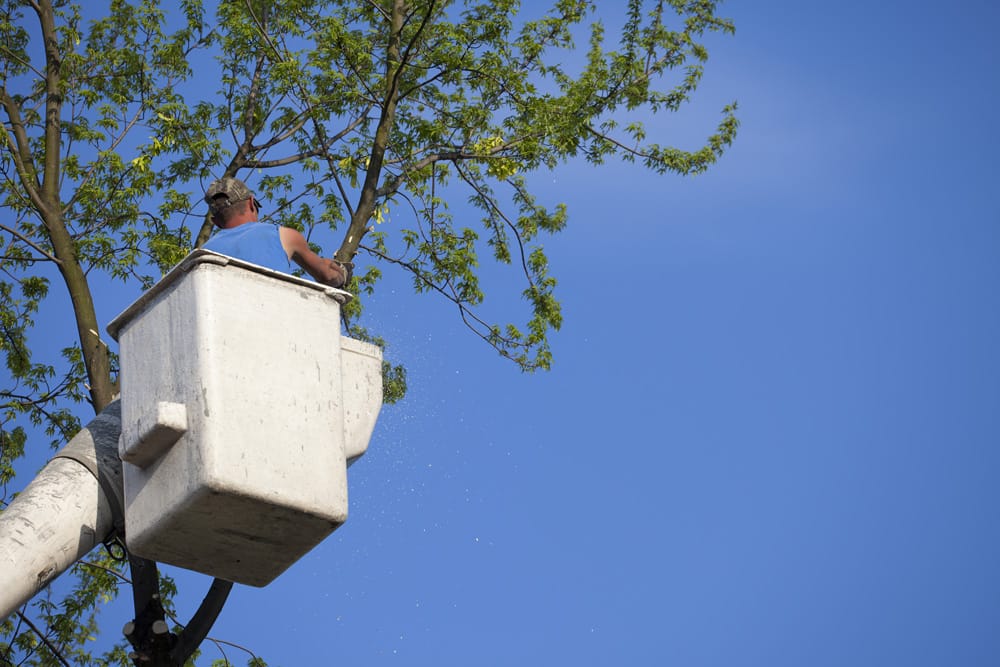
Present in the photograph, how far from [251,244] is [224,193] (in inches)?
20.3

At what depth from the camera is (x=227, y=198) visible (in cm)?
719

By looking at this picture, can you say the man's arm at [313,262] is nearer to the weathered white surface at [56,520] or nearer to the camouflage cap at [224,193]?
the camouflage cap at [224,193]

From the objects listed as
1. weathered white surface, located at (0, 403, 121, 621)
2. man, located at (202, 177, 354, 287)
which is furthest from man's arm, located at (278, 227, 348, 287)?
weathered white surface, located at (0, 403, 121, 621)

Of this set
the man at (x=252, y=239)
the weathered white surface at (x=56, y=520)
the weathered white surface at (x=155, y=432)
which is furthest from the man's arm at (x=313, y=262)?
the weathered white surface at (x=155, y=432)

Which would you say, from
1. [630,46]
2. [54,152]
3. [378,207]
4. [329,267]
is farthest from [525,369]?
[329,267]

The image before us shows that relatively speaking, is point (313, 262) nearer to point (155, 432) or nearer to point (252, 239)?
point (252, 239)

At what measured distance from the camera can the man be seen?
6.74 meters

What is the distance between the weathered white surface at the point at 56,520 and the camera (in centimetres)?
650

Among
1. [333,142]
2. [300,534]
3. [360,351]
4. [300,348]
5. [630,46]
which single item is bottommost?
[300,534]

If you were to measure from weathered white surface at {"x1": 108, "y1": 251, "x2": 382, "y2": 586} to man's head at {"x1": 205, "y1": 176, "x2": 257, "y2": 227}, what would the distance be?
37.7 inches

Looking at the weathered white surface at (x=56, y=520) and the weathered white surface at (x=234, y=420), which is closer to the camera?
the weathered white surface at (x=234, y=420)

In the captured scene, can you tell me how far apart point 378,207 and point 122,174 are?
216cm

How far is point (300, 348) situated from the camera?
20.3ft

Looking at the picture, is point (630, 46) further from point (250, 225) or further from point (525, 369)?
point (250, 225)
